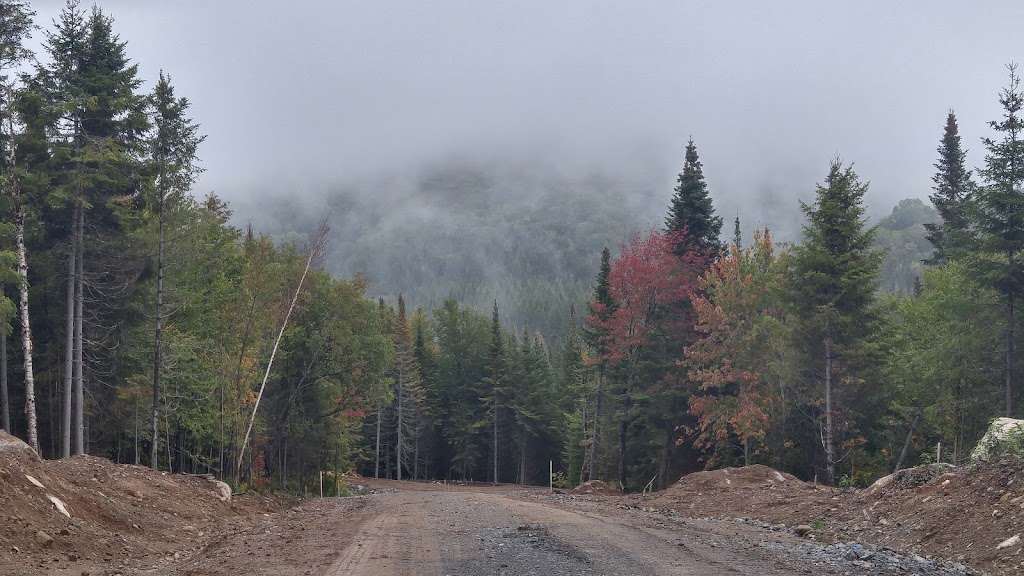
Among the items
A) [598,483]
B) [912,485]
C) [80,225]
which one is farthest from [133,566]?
[598,483]

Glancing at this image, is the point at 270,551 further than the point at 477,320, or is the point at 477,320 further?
the point at 477,320

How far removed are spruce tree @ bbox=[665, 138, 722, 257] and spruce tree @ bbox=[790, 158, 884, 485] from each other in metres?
10.3

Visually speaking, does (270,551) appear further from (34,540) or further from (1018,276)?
(1018,276)

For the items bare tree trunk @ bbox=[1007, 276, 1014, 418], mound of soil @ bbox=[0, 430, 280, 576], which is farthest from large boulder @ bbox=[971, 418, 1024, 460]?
mound of soil @ bbox=[0, 430, 280, 576]

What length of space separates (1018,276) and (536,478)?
53.7m

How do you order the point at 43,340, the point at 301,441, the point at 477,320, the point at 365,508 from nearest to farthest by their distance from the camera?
the point at 365,508 → the point at 43,340 → the point at 301,441 → the point at 477,320

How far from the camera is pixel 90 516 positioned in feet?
42.4

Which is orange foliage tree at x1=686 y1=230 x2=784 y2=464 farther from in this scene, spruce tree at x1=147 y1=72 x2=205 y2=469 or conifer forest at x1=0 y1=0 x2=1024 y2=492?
spruce tree at x1=147 y1=72 x2=205 y2=469

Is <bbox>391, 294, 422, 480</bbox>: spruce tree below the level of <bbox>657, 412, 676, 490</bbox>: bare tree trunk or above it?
above

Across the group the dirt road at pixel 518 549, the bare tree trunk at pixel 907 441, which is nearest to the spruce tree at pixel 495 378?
the bare tree trunk at pixel 907 441

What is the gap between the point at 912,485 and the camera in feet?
49.0

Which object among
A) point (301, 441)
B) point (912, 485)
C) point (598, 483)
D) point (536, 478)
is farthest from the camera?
point (536, 478)

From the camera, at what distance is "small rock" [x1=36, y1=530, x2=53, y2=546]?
1067 cm

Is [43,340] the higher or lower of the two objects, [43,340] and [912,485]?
the higher
